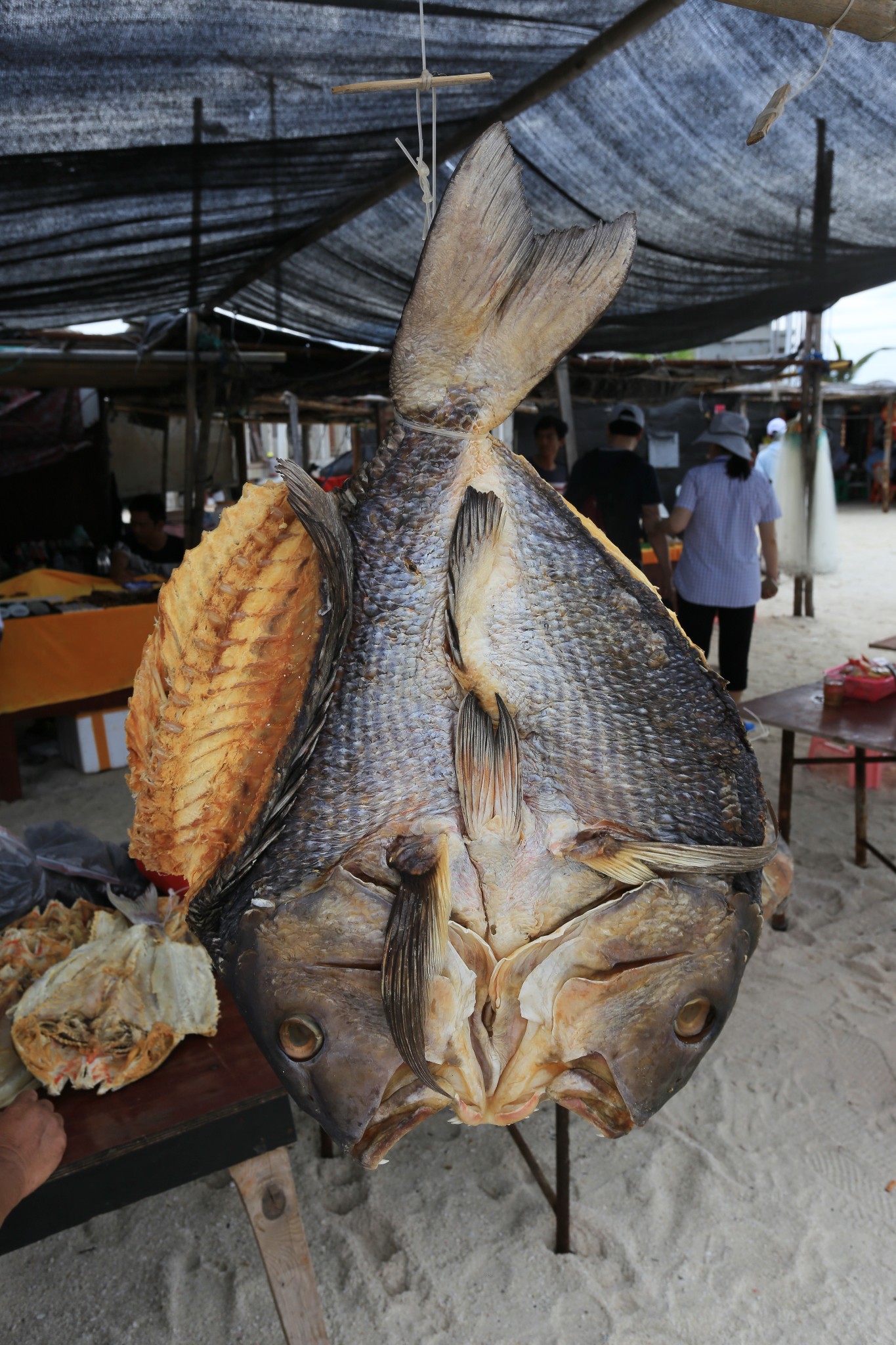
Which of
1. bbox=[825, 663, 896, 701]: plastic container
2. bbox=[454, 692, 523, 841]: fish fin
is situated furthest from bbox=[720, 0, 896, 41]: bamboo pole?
bbox=[825, 663, 896, 701]: plastic container

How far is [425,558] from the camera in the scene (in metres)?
1.04

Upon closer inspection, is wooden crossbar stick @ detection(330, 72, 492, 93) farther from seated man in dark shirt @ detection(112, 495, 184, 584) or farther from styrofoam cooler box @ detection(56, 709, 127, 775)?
seated man in dark shirt @ detection(112, 495, 184, 584)

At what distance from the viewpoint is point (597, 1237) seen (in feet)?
8.81

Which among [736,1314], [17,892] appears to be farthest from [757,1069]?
[17,892]

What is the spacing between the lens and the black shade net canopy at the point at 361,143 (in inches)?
107

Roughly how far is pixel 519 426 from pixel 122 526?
7974 mm

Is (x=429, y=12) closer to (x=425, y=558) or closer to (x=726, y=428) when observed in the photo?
(x=425, y=558)

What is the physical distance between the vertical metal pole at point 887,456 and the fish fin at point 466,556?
25.1 m

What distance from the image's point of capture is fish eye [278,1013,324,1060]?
893 millimetres

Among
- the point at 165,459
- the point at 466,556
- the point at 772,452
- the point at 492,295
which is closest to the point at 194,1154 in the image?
the point at 466,556

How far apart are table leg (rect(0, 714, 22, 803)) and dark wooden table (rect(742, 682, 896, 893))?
514 centimetres

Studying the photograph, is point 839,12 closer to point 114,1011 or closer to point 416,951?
point 416,951

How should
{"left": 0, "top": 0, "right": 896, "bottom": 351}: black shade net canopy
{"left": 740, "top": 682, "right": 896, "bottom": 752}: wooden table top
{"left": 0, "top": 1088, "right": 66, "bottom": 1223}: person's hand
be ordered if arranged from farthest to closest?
{"left": 740, "top": 682, "right": 896, "bottom": 752}: wooden table top, {"left": 0, "top": 0, "right": 896, "bottom": 351}: black shade net canopy, {"left": 0, "top": 1088, "right": 66, "bottom": 1223}: person's hand

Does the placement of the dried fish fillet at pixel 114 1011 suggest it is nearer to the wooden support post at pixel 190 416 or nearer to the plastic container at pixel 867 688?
the plastic container at pixel 867 688
